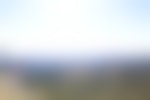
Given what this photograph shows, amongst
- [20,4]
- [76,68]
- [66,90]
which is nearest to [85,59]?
[76,68]

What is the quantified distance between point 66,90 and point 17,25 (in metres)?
0.40

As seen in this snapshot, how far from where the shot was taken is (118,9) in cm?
64

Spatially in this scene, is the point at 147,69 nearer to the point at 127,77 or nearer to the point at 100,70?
the point at 127,77

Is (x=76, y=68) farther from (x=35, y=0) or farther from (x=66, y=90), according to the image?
(x=35, y=0)

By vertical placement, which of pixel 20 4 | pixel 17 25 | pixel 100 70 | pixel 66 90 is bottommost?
pixel 66 90

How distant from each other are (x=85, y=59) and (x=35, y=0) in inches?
14.9

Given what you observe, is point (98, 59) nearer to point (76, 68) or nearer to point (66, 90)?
point (76, 68)

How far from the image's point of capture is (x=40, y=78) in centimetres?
65

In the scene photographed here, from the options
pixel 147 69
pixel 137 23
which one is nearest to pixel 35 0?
pixel 137 23

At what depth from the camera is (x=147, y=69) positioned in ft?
2.15

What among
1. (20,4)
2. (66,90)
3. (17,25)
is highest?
(20,4)

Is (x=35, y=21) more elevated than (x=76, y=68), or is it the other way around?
(x=35, y=21)

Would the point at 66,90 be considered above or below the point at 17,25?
below

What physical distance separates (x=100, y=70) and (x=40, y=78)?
302 mm
